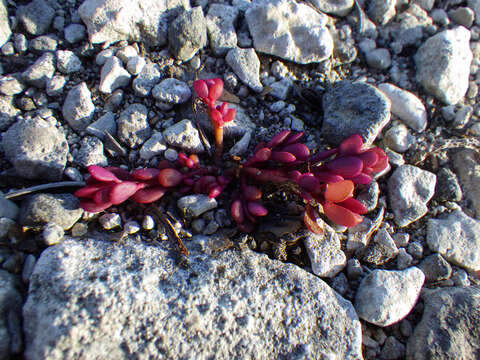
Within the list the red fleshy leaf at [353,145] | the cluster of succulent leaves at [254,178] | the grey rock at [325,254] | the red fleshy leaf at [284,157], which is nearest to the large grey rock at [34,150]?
the cluster of succulent leaves at [254,178]

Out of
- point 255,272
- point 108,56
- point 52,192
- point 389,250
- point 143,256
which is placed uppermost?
point 108,56

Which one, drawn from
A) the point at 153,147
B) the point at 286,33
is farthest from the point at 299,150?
the point at 286,33

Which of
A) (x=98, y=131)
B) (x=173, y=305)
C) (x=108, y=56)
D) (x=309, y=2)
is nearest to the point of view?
(x=173, y=305)

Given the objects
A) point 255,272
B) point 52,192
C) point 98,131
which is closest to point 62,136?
point 98,131

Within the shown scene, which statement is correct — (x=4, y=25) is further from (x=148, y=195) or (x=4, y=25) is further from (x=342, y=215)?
(x=342, y=215)

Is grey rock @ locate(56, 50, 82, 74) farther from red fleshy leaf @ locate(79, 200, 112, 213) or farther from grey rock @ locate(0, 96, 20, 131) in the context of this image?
red fleshy leaf @ locate(79, 200, 112, 213)

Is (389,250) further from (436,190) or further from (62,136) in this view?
(62,136)

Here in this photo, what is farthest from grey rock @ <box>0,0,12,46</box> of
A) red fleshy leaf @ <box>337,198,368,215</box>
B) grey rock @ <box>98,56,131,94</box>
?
red fleshy leaf @ <box>337,198,368,215</box>

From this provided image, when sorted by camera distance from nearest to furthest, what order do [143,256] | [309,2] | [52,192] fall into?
[143,256] < [52,192] < [309,2]
